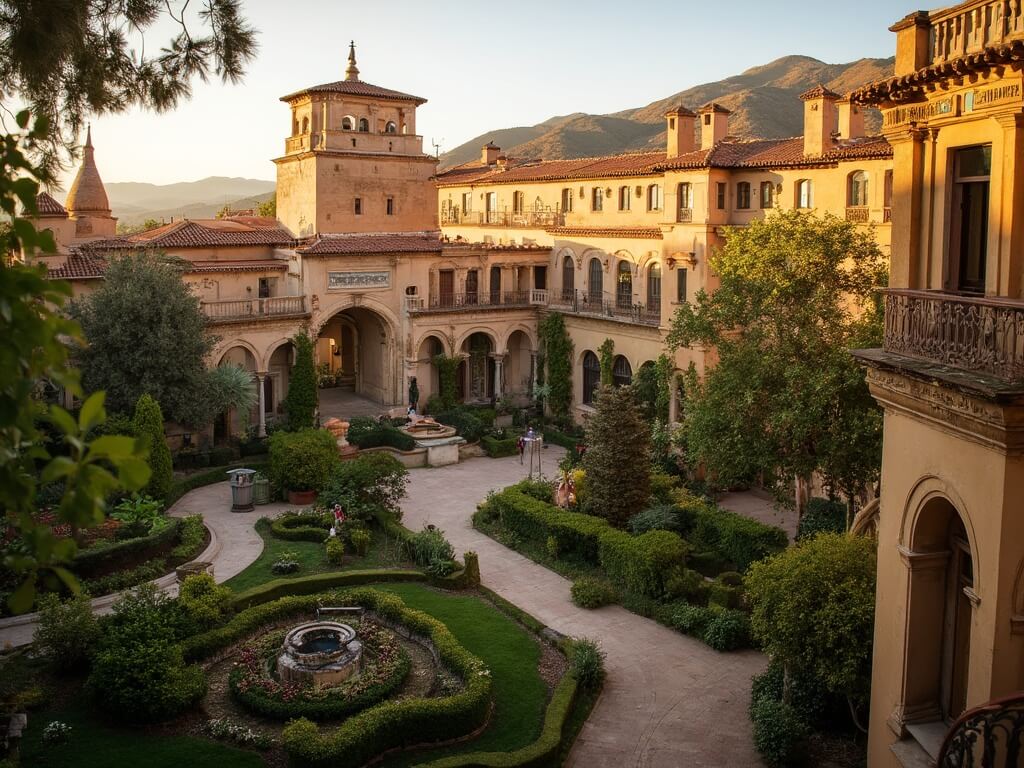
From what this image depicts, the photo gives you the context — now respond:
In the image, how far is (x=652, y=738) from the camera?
16266 mm

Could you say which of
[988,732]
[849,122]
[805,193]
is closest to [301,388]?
[805,193]

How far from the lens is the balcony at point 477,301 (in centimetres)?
4081

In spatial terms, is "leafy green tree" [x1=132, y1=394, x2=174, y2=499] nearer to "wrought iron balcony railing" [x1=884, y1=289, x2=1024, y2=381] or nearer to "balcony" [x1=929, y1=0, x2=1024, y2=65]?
"wrought iron balcony railing" [x1=884, y1=289, x2=1024, y2=381]

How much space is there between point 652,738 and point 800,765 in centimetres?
243

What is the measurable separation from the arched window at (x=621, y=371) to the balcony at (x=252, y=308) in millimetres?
12495

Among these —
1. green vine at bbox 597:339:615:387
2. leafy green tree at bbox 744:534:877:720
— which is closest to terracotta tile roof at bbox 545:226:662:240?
green vine at bbox 597:339:615:387

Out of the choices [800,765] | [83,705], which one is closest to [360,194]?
[83,705]

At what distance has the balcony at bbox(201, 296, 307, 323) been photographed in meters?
36.0

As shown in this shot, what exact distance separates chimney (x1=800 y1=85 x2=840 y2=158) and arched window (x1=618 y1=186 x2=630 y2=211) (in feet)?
32.0

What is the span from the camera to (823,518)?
2319 centimetres

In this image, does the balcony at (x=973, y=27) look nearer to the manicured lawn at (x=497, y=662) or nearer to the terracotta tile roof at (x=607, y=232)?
the manicured lawn at (x=497, y=662)

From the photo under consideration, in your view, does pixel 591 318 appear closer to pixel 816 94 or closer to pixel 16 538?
pixel 816 94

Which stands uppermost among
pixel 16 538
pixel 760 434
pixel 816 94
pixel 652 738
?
pixel 816 94

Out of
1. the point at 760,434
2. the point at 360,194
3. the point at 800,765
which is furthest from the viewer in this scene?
the point at 360,194
